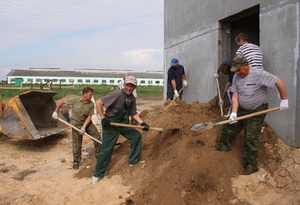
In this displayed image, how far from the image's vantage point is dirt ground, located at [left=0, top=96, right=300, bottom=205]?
373cm

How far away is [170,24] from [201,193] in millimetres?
5827

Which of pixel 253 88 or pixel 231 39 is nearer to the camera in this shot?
pixel 253 88

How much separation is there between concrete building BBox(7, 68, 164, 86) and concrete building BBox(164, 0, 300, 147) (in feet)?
203

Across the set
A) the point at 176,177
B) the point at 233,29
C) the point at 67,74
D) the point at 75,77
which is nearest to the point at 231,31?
the point at 233,29

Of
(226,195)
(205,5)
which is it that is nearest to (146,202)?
(226,195)

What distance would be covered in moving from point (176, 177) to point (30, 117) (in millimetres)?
5037

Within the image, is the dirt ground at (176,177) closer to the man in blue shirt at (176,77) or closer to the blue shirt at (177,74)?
the man in blue shirt at (176,77)

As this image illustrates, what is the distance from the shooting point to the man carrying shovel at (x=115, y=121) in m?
4.42

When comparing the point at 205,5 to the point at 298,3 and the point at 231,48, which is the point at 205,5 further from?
the point at 298,3

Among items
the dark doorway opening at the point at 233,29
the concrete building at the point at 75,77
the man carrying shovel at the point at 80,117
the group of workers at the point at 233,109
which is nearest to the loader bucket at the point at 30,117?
the man carrying shovel at the point at 80,117

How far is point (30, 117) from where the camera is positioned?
295 inches

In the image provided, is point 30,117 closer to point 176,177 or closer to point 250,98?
point 176,177

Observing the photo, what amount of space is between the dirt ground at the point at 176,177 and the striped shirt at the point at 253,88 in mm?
828

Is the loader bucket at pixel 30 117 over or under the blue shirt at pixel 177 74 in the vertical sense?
under
